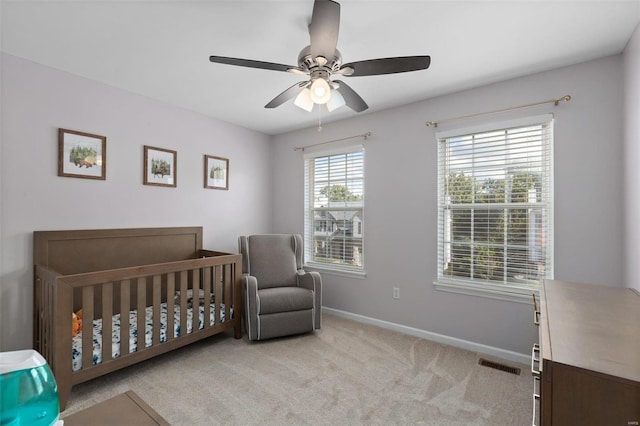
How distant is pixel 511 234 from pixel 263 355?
96.2 inches

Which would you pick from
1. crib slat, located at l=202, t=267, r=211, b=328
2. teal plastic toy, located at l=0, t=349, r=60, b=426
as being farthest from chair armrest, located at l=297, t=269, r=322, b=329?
teal plastic toy, located at l=0, t=349, r=60, b=426

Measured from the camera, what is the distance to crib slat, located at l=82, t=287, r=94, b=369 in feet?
6.57

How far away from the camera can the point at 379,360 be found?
101 inches

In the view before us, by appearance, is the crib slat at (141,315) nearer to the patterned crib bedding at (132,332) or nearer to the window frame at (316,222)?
the patterned crib bedding at (132,332)

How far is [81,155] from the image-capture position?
2.58m

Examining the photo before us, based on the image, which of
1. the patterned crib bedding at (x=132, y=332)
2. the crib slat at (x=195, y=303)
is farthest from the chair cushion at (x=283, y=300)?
the crib slat at (x=195, y=303)

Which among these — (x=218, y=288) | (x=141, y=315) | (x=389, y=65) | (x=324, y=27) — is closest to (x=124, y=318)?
(x=141, y=315)

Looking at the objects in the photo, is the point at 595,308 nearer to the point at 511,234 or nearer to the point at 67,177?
the point at 511,234

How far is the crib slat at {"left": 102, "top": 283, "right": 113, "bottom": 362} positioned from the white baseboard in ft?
7.77

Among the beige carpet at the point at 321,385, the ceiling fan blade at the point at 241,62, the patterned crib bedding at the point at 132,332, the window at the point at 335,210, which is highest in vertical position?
the ceiling fan blade at the point at 241,62

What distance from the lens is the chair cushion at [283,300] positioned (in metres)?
2.89

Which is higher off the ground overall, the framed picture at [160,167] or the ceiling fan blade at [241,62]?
the ceiling fan blade at [241,62]

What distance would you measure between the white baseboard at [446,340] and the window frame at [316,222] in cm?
50

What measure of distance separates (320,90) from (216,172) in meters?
2.32
